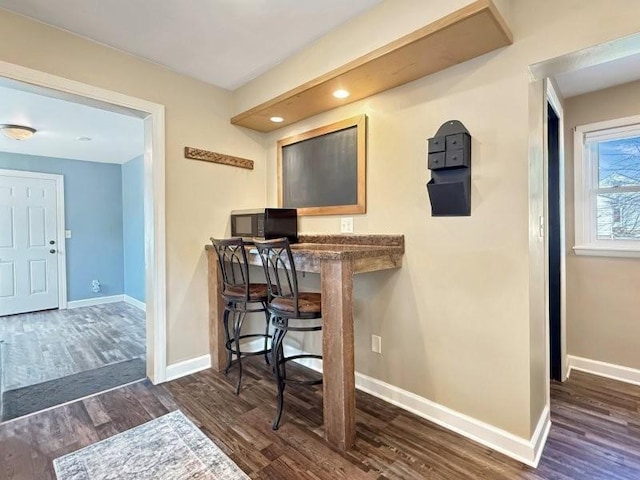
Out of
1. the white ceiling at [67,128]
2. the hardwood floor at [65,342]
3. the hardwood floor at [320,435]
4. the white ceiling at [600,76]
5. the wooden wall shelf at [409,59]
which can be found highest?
the white ceiling at [67,128]

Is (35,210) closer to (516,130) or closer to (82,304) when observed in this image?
(82,304)

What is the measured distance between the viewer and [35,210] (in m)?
5.02

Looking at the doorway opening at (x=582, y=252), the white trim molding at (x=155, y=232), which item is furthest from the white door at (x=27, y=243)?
the doorway opening at (x=582, y=252)

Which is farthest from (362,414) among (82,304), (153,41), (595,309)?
(82,304)

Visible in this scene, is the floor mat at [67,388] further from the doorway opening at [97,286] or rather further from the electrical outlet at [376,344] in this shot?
the electrical outlet at [376,344]

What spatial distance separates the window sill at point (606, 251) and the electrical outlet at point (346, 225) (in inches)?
75.6

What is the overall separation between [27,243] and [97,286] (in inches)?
45.5

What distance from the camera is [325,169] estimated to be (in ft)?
8.91

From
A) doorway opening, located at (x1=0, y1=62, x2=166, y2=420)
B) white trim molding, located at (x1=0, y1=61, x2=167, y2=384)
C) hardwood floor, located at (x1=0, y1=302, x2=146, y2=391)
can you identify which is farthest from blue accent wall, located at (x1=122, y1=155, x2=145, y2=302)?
white trim molding, located at (x1=0, y1=61, x2=167, y2=384)

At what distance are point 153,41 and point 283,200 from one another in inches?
60.8

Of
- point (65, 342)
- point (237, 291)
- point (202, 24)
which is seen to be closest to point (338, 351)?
point (237, 291)

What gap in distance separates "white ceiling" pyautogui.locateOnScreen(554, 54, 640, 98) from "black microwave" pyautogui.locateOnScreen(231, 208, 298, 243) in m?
2.18

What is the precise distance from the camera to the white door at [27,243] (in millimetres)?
4785

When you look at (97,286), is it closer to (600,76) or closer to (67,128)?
Result: (67,128)
